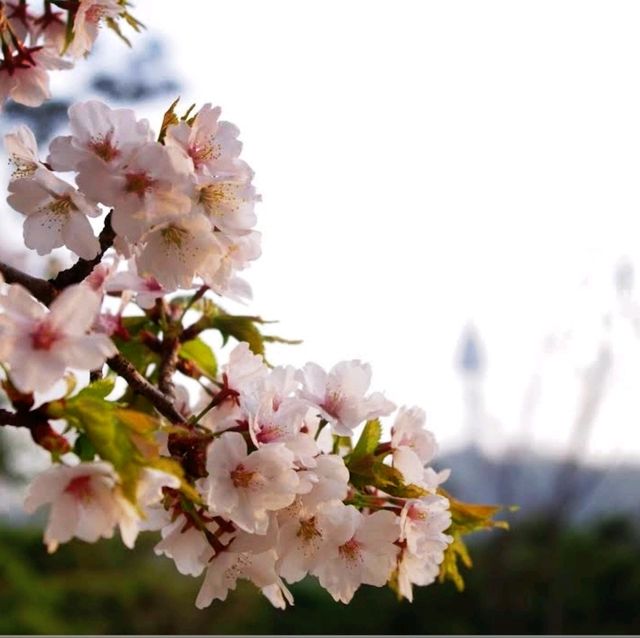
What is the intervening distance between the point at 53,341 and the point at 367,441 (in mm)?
237

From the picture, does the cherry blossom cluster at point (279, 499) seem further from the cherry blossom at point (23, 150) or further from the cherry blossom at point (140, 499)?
the cherry blossom at point (23, 150)

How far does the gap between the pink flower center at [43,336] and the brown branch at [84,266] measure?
12 cm

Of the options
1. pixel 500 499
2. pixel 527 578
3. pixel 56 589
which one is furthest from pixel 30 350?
pixel 500 499

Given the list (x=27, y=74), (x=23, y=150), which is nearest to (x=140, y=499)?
(x=23, y=150)

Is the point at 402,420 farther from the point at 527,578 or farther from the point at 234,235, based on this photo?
the point at 527,578

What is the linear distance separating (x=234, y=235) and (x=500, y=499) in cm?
626

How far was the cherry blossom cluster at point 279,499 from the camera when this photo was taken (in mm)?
479

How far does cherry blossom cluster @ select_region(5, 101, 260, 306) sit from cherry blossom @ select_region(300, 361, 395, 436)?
0.10 metres

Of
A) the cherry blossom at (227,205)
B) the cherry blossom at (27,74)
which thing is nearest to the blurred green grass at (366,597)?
the cherry blossom at (27,74)

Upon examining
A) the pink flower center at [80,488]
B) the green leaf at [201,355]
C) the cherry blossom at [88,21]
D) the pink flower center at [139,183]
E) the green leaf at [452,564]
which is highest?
the cherry blossom at [88,21]

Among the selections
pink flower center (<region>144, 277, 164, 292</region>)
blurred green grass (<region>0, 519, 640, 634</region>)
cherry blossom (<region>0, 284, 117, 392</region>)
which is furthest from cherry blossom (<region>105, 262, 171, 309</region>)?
blurred green grass (<region>0, 519, 640, 634</region>)

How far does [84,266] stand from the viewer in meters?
0.60

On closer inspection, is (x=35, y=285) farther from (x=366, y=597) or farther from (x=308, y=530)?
(x=366, y=597)

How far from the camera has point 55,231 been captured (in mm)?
604
